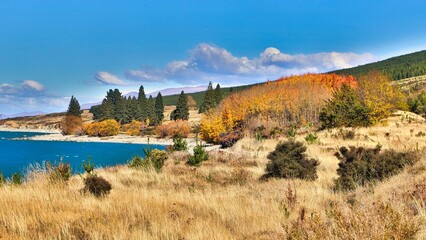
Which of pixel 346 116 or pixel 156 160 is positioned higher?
pixel 346 116

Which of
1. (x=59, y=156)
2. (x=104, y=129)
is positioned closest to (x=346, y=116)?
(x=59, y=156)

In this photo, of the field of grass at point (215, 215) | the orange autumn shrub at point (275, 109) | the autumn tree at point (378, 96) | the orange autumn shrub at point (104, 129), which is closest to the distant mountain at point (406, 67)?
the orange autumn shrub at point (275, 109)

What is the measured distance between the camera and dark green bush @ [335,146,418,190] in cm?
1030

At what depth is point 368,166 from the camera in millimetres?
11000

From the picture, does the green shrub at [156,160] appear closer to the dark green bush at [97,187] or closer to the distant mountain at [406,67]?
the dark green bush at [97,187]

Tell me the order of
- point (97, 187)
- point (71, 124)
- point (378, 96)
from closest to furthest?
point (97, 187) → point (378, 96) → point (71, 124)

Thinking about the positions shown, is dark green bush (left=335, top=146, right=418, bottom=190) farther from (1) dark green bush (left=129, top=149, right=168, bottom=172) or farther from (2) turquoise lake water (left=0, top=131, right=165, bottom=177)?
(2) turquoise lake water (left=0, top=131, right=165, bottom=177)

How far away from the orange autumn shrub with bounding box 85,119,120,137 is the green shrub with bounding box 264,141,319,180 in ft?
328

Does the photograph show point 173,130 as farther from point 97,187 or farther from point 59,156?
point 97,187

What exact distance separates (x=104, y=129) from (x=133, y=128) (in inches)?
350

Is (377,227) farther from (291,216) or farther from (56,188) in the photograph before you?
(56,188)

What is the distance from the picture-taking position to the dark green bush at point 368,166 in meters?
10.3

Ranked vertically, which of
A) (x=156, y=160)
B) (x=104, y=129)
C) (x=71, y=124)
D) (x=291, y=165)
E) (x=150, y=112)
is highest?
(x=150, y=112)

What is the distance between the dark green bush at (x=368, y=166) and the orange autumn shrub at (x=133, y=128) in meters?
100
